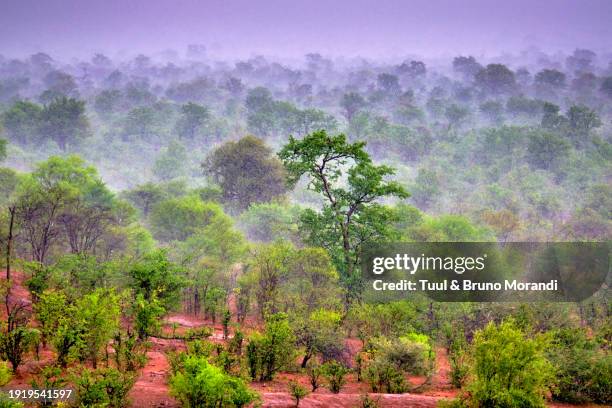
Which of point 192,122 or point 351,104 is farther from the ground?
point 351,104

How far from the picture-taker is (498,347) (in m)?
14.6

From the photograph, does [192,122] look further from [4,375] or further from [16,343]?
[4,375]

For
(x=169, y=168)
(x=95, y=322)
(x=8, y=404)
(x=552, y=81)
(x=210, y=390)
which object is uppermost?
(x=552, y=81)

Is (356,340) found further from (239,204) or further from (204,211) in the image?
(239,204)

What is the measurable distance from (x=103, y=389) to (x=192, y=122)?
238 feet

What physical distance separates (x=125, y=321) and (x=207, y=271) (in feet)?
17.7

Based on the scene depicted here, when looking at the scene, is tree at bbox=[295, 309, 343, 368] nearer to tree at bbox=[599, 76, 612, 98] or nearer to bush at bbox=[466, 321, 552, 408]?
bush at bbox=[466, 321, 552, 408]

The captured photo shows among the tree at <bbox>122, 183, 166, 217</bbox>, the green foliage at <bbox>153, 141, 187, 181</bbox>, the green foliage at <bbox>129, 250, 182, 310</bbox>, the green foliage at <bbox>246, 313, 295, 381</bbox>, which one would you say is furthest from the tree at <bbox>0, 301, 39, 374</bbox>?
the green foliage at <bbox>153, 141, 187, 181</bbox>

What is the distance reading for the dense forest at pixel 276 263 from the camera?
50.9ft

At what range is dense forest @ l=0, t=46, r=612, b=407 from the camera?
15.5 m

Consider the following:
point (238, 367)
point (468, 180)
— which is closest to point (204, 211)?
point (238, 367)

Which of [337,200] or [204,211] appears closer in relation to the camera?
[337,200]

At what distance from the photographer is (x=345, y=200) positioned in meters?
27.8

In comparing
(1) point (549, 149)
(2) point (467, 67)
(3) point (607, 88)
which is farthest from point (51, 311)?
(2) point (467, 67)
